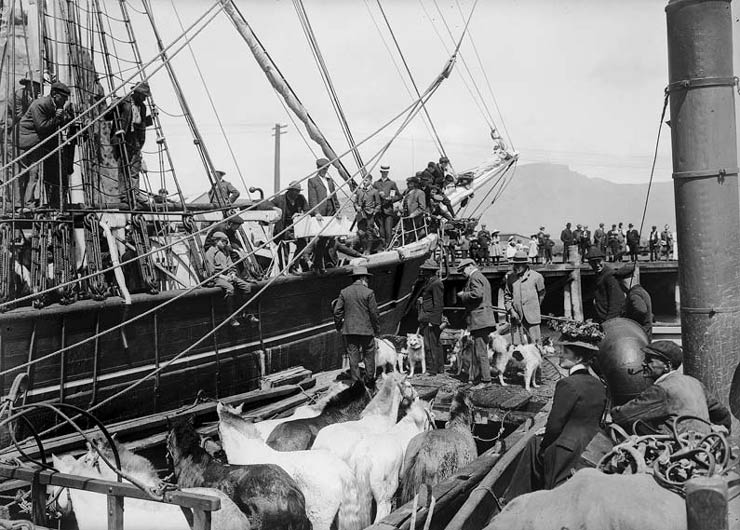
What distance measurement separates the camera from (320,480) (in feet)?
17.2

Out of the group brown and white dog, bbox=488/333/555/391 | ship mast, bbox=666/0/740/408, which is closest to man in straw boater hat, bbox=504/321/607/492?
ship mast, bbox=666/0/740/408

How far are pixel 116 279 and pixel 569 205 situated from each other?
563 ft

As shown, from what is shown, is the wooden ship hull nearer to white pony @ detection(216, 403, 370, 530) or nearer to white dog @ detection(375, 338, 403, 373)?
white dog @ detection(375, 338, 403, 373)

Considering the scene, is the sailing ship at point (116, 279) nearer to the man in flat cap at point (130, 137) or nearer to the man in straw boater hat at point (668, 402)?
the man in flat cap at point (130, 137)

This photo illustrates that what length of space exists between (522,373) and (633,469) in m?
5.45

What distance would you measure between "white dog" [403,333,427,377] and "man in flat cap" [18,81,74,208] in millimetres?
5096

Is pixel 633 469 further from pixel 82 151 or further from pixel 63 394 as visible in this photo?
pixel 82 151

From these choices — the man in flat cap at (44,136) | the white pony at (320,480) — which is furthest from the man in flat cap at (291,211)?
the white pony at (320,480)

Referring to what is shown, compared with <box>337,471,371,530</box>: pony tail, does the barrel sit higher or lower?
higher

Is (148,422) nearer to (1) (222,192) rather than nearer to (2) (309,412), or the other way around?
(2) (309,412)

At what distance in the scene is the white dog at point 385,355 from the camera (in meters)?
10.0

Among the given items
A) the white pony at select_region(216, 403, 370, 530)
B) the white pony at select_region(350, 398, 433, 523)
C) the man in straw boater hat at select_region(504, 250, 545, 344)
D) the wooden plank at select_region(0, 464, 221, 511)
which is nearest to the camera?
the wooden plank at select_region(0, 464, 221, 511)

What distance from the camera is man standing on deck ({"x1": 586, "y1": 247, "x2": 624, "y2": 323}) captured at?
838 centimetres

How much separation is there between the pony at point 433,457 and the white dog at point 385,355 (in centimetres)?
394
